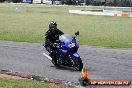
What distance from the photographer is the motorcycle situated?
43.6ft

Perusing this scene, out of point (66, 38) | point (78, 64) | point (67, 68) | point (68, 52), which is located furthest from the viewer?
point (67, 68)

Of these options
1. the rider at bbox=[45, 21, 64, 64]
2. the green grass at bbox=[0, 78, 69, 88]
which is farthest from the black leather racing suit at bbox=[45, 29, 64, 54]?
the green grass at bbox=[0, 78, 69, 88]

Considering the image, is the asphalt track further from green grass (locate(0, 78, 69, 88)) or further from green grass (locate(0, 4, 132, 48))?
green grass (locate(0, 4, 132, 48))

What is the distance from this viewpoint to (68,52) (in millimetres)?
13445

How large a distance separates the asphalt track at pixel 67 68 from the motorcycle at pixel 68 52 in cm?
25

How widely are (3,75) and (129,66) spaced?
16.0 ft

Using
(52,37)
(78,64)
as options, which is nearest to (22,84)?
(78,64)

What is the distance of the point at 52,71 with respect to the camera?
13.5m

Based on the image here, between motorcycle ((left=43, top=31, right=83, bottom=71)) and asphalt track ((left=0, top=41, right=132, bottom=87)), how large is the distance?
25 centimetres

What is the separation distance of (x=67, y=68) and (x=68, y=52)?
0.98 m

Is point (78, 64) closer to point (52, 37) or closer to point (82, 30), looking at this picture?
point (52, 37)

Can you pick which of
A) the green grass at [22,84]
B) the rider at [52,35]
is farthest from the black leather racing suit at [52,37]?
the green grass at [22,84]

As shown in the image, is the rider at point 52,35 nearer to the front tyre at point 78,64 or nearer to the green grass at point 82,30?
the front tyre at point 78,64

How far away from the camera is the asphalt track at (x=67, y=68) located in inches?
497
